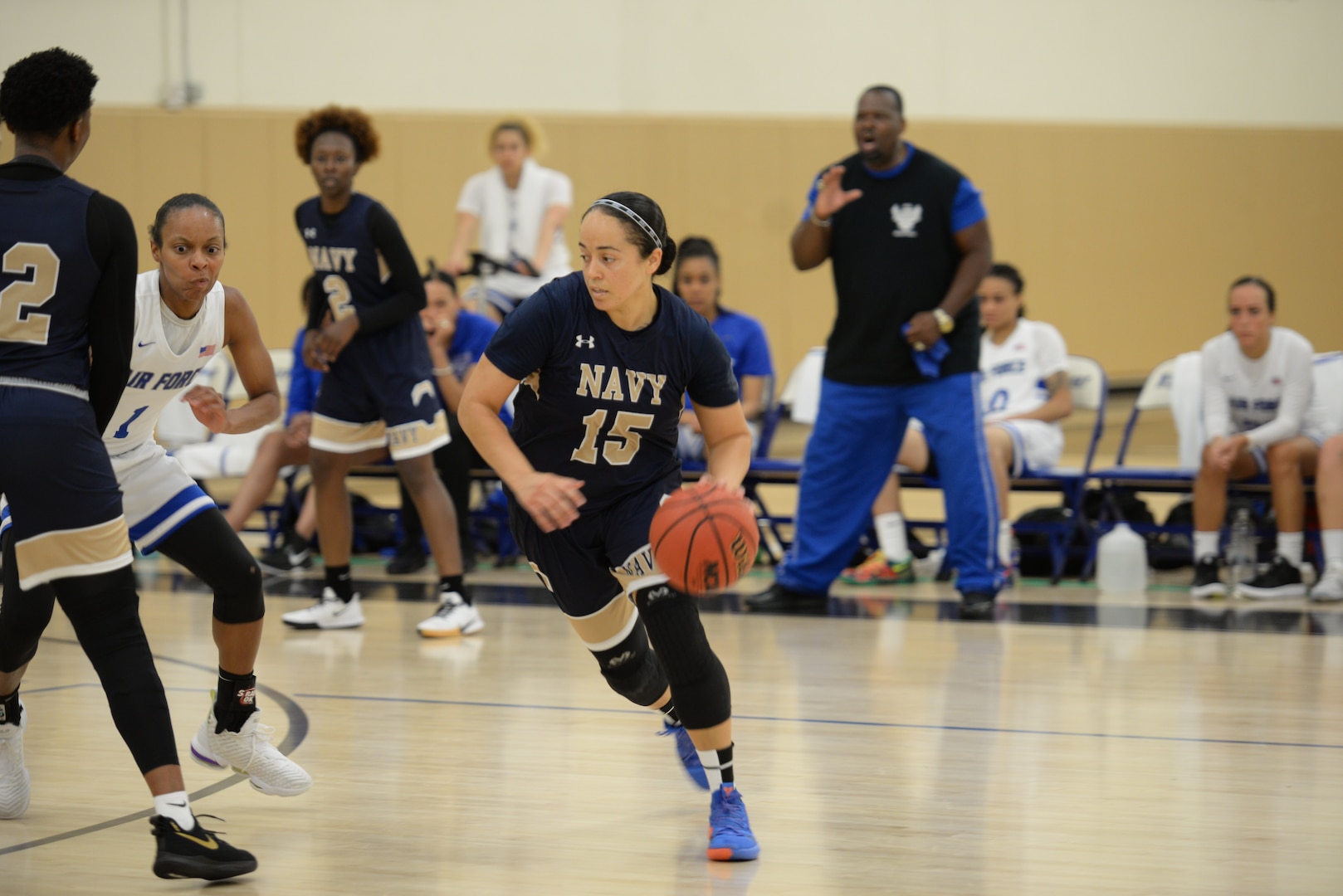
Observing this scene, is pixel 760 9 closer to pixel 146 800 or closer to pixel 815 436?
pixel 815 436

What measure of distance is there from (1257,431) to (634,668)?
4412 mm

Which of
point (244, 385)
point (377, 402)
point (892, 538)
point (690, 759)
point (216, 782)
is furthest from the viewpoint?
point (892, 538)

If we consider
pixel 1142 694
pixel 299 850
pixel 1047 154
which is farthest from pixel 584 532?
pixel 1047 154

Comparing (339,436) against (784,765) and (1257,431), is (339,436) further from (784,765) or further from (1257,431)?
(1257,431)

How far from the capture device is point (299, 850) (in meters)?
3.11

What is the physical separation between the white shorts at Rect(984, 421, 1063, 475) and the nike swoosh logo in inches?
201

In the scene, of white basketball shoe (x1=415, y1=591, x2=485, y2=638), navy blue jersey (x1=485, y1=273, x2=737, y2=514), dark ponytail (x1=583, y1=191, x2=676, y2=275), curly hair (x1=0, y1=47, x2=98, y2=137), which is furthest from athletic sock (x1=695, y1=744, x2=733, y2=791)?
white basketball shoe (x1=415, y1=591, x2=485, y2=638)

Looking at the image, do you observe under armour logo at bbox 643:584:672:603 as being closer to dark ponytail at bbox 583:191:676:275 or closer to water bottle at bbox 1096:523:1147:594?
dark ponytail at bbox 583:191:676:275

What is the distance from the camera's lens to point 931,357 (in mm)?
6004

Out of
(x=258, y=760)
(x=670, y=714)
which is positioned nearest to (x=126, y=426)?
(x=258, y=760)

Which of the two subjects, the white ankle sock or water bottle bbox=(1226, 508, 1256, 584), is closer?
the white ankle sock

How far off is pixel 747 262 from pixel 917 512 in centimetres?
272

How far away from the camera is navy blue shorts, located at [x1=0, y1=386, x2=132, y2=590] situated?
271 centimetres

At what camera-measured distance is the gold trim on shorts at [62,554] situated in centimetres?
275
